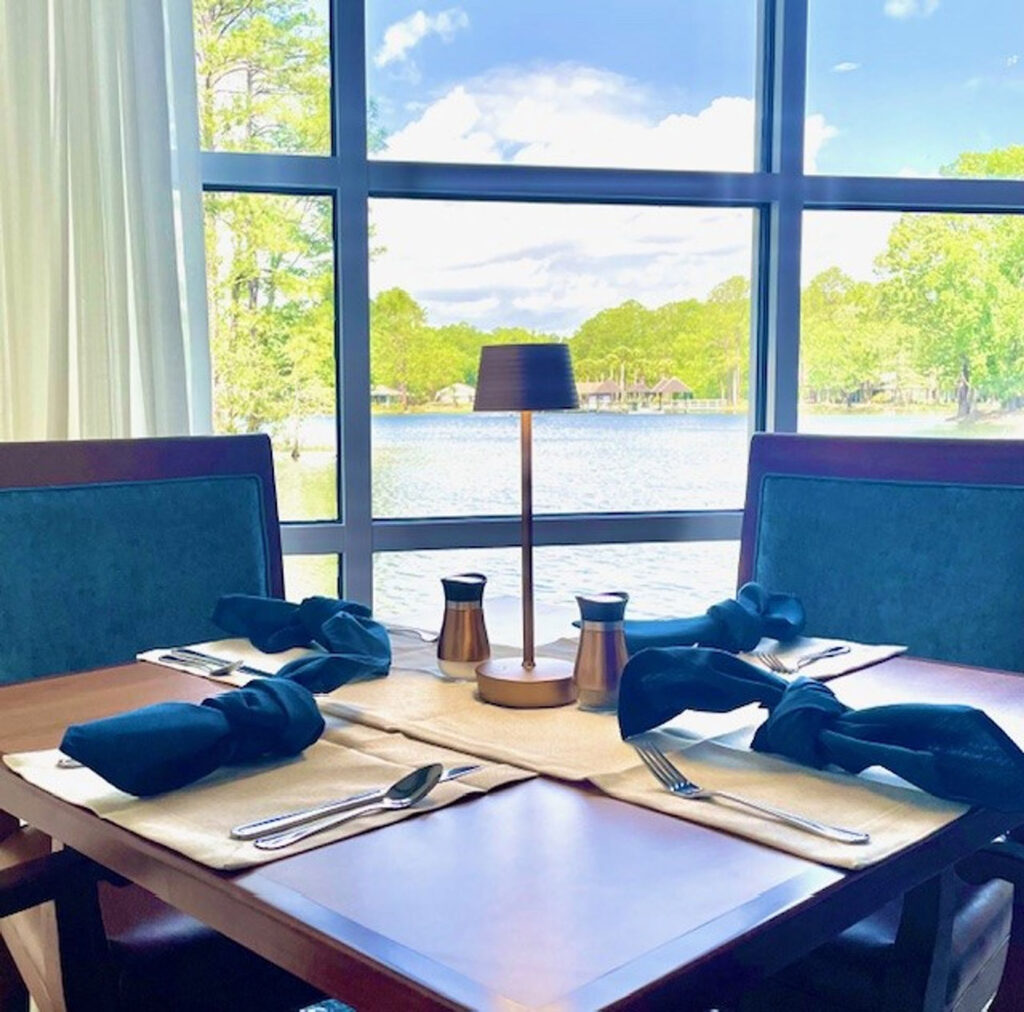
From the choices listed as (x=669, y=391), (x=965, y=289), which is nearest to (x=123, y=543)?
(x=669, y=391)

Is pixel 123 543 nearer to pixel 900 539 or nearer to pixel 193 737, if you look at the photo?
pixel 193 737

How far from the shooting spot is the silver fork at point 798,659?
4.27 feet

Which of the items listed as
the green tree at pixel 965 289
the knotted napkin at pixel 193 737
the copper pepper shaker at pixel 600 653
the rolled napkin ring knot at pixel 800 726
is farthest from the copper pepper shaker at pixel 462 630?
the green tree at pixel 965 289

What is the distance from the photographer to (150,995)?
3.58ft

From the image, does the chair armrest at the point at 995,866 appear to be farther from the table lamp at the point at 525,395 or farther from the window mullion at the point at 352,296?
the window mullion at the point at 352,296

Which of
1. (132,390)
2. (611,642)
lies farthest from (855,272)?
(611,642)

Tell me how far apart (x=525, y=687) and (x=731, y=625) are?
13.3 inches

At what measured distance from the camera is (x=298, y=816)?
0.83m

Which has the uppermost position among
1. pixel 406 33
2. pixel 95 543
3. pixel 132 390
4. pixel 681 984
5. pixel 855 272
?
pixel 406 33

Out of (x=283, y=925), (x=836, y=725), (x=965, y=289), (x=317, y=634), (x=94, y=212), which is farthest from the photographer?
(x=965, y=289)

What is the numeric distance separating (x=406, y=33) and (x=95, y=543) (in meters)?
1.52

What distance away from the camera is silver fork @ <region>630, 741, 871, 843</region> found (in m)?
0.79

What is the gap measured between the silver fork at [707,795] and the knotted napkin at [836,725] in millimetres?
48

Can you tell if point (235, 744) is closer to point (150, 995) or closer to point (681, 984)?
point (150, 995)
